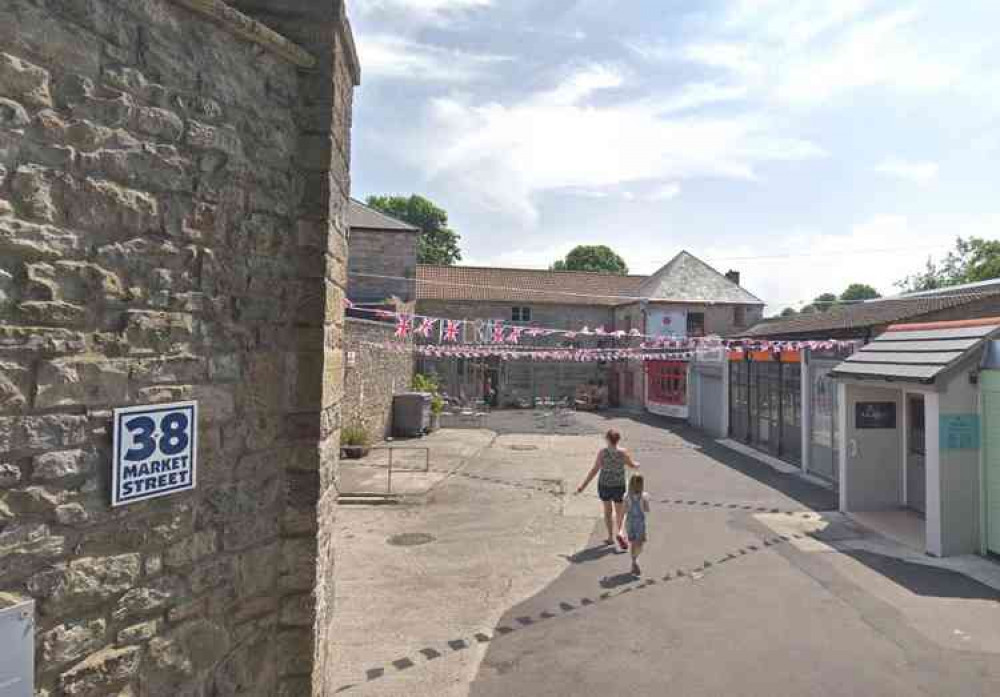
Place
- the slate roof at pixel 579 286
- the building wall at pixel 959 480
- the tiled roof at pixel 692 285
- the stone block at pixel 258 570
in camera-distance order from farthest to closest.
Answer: the slate roof at pixel 579 286 → the tiled roof at pixel 692 285 → the building wall at pixel 959 480 → the stone block at pixel 258 570

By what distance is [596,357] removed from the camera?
106 ft

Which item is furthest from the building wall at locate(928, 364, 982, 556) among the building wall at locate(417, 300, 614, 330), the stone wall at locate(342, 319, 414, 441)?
the building wall at locate(417, 300, 614, 330)

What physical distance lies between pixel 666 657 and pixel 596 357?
26900 millimetres

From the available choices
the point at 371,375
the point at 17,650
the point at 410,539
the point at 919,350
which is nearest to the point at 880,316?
the point at 919,350

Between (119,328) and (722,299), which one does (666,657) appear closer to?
(119,328)

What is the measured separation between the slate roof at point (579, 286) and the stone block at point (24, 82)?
3051 centimetres

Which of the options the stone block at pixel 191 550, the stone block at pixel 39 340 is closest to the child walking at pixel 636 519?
the stone block at pixel 191 550

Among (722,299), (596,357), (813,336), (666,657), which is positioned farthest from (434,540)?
(722,299)

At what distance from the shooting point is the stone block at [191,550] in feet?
10.6

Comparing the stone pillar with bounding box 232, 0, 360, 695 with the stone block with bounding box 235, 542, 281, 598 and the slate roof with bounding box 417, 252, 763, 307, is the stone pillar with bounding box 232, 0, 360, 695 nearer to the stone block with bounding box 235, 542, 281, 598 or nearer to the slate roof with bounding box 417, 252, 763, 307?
the stone block with bounding box 235, 542, 281, 598

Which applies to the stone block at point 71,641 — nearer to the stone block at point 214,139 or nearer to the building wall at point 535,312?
the stone block at point 214,139

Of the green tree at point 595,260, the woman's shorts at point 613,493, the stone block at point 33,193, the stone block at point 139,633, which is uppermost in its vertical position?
the green tree at point 595,260

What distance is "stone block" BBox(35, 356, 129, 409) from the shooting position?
2.65m

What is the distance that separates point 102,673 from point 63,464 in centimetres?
106
